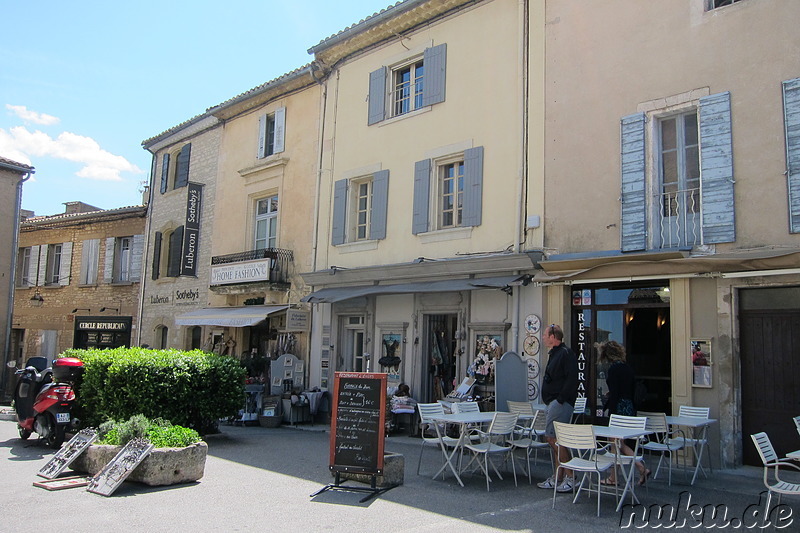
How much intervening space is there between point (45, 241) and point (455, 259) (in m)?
18.7

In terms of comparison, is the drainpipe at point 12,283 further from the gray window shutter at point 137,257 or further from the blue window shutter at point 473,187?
the blue window shutter at point 473,187

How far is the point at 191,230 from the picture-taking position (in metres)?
18.0

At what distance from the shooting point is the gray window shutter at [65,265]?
22.5 metres

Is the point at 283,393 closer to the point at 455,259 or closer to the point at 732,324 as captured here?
the point at 455,259

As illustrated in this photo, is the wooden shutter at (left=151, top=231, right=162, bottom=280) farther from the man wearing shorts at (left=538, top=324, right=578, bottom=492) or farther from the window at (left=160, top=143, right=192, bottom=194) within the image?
the man wearing shorts at (left=538, top=324, right=578, bottom=492)

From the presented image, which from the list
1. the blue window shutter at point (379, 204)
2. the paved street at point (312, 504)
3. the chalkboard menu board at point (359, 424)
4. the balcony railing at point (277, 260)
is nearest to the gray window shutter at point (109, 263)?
the balcony railing at point (277, 260)

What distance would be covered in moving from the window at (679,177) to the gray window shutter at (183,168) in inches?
541

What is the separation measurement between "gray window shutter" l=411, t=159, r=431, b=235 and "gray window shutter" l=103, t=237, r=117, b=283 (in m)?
13.3

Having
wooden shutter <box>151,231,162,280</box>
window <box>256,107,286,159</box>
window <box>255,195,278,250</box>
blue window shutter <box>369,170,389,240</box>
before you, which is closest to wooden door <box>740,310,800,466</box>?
blue window shutter <box>369,170,389,240</box>

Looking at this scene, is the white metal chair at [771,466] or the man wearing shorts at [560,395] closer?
the white metal chair at [771,466]

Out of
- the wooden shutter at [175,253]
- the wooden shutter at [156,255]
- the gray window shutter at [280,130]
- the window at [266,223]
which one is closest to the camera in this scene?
the gray window shutter at [280,130]

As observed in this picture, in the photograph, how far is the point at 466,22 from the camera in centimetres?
1198

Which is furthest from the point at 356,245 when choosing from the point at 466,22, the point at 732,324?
the point at 732,324

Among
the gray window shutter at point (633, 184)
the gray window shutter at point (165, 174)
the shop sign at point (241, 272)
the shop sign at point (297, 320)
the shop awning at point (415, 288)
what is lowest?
the shop sign at point (297, 320)
